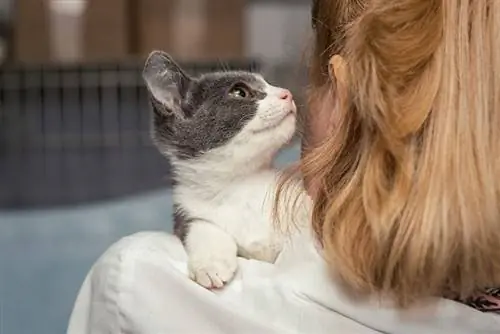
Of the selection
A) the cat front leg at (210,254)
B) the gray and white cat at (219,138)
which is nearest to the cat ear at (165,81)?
the gray and white cat at (219,138)

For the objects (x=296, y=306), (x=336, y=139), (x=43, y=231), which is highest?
(x=336, y=139)

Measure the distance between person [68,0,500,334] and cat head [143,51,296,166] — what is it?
16 cm

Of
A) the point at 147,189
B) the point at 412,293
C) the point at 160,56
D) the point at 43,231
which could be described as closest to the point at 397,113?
the point at 412,293

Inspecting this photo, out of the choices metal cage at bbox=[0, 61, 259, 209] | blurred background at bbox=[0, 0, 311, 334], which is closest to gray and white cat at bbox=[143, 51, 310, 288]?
blurred background at bbox=[0, 0, 311, 334]

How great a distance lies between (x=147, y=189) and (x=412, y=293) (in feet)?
4.81

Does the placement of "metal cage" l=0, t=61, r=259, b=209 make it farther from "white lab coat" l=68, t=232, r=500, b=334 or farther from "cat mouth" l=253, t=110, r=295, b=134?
"white lab coat" l=68, t=232, r=500, b=334

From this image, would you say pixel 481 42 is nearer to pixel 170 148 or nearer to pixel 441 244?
pixel 441 244

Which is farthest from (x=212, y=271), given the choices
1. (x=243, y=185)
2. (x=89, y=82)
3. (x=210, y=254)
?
(x=89, y=82)

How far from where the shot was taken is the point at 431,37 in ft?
2.05

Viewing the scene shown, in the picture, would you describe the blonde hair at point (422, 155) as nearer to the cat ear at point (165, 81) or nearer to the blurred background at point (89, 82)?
the cat ear at point (165, 81)

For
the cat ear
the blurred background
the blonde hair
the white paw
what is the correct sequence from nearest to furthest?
1. the blonde hair
2. the white paw
3. the cat ear
4. the blurred background

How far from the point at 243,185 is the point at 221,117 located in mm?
74

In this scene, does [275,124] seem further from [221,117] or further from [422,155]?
[422,155]

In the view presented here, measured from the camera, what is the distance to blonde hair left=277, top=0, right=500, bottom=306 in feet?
1.96
